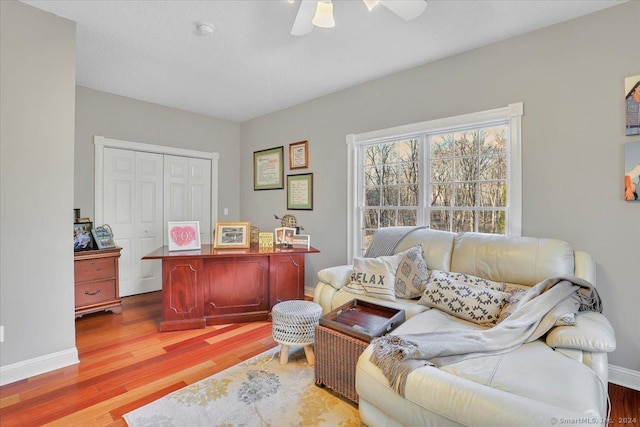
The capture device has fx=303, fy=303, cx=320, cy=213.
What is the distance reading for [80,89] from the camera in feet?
11.6

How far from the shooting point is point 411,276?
2.39 m

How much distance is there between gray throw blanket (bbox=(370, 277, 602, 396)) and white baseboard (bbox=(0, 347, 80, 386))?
2.31 meters

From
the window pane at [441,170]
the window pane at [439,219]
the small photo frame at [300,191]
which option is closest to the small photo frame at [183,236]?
the small photo frame at [300,191]

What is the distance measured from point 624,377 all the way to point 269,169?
13.8 ft

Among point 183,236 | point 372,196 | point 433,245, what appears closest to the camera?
point 433,245

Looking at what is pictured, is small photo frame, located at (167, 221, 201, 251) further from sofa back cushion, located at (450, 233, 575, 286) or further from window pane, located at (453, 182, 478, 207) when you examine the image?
window pane, located at (453, 182, 478, 207)

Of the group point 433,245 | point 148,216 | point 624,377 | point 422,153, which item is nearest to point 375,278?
point 433,245

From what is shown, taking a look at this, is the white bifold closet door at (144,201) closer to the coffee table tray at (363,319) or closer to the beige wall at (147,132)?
the beige wall at (147,132)

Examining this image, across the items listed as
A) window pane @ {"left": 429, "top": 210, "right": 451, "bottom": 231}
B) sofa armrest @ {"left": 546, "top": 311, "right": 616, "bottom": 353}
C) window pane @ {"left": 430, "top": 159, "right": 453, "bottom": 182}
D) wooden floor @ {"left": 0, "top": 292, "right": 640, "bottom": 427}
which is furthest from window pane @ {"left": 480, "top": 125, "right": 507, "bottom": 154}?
wooden floor @ {"left": 0, "top": 292, "right": 640, "bottom": 427}

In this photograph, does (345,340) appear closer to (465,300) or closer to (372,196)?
(465,300)

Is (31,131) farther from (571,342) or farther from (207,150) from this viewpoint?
(571,342)

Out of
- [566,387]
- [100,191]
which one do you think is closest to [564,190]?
[566,387]

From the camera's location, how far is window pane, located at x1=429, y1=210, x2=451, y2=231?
2.99 metres

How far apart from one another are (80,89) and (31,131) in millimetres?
1819
